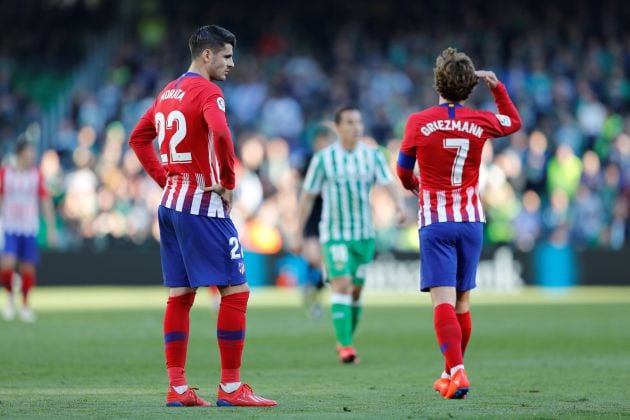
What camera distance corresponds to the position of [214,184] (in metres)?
7.93

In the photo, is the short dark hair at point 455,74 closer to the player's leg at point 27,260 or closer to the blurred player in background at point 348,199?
the blurred player in background at point 348,199

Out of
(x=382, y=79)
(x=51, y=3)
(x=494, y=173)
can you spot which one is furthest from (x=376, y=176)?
(x=51, y=3)

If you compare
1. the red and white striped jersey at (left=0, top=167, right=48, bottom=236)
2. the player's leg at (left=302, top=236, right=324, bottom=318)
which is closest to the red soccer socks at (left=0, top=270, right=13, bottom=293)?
the red and white striped jersey at (left=0, top=167, right=48, bottom=236)

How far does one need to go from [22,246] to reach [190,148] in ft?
34.2

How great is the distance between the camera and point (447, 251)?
8578mm

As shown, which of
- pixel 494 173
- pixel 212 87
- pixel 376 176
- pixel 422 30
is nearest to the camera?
pixel 212 87

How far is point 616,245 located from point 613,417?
57.8ft

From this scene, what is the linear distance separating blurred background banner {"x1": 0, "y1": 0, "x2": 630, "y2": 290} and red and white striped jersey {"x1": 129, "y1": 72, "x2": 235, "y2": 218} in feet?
48.9

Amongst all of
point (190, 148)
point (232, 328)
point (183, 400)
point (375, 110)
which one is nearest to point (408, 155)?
point (190, 148)

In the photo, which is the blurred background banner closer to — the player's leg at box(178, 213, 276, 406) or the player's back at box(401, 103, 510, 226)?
the player's back at box(401, 103, 510, 226)

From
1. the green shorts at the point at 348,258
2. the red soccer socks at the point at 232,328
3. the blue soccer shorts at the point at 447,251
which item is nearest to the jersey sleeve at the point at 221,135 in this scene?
the red soccer socks at the point at 232,328

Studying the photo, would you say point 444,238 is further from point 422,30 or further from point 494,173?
point 422,30

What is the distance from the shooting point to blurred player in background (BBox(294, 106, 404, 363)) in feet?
40.1

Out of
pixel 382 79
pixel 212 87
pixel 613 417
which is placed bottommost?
pixel 613 417
